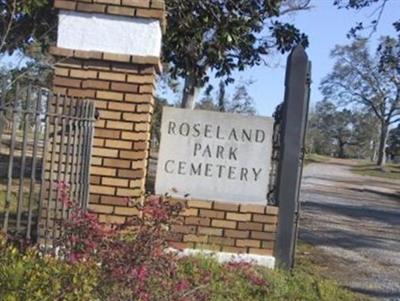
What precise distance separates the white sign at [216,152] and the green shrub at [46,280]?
3.52m

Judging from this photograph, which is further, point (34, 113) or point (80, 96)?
point (80, 96)

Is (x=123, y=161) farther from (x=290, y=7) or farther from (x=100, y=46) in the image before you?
(x=290, y=7)

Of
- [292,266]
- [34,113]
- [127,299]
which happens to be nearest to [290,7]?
[292,266]

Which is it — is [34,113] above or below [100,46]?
below

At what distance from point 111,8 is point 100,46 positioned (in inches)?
14.6

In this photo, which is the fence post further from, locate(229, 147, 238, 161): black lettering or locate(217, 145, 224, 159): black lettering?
locate(217, 145, 224, 159): black lettering

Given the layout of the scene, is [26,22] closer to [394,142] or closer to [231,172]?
[231,172]

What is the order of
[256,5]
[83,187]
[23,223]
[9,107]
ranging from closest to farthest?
[9,107], [83,187], [23,223], [256,5]

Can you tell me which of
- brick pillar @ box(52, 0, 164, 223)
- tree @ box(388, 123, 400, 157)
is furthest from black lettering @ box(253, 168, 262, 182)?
tree @ box(388, 123, 400, 157)

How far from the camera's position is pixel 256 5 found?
14.3m

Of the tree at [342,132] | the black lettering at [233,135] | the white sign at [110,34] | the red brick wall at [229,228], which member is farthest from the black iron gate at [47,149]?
the tree at [342,132]

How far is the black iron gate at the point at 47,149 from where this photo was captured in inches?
218

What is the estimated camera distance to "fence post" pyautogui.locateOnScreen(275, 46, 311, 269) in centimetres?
750

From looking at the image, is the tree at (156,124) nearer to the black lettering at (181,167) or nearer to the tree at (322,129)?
the black lettering at (181,167)
